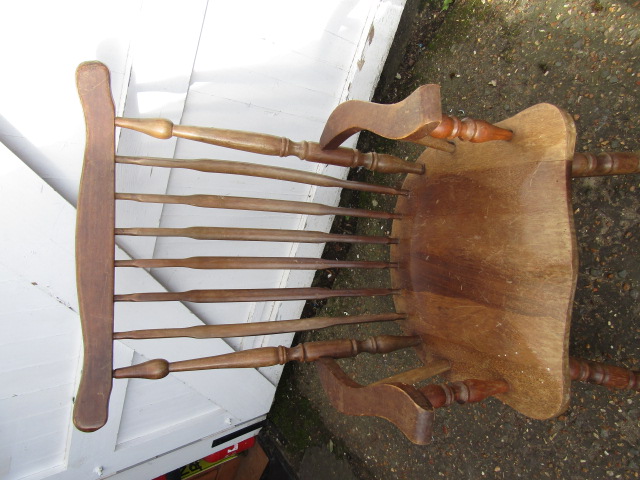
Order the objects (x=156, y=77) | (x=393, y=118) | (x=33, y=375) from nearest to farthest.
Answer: (x=393, y=118) → (x=156, y=77) → (x=33, y=375)

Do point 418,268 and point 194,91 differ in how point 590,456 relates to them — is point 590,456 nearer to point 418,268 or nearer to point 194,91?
point 418,268

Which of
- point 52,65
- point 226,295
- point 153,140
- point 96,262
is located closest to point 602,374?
point 226,295

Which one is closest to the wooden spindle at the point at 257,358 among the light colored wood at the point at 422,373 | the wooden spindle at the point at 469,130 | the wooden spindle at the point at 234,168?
the light colored wood at the point at 422,373

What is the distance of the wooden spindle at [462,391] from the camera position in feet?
2.85

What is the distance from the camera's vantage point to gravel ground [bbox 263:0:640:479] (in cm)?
125

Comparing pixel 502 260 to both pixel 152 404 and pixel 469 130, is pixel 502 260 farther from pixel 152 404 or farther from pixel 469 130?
pixel 152 404

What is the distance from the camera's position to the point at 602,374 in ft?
3.51

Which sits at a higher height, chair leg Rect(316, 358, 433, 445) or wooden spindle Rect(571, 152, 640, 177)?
wooden spindle Rect(571, 152, 640, 177)

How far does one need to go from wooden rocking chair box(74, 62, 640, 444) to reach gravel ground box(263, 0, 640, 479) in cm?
26

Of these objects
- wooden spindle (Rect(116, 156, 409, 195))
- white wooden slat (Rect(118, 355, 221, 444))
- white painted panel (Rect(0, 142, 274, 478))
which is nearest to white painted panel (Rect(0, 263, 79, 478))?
white painted panel (Rect(0, 142, 274, 478))

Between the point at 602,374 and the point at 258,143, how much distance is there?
944 millimetres

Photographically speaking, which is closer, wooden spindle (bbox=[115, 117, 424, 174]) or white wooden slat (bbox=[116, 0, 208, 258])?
wooden spindle (bbox=[115, 117, 424, 174])

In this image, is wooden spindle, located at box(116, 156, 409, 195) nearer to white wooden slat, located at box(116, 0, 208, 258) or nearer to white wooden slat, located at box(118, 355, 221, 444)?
white wooden slat, located at box(116, 0, 208, 258)

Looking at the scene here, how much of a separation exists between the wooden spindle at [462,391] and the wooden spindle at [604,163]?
18.9 inches
